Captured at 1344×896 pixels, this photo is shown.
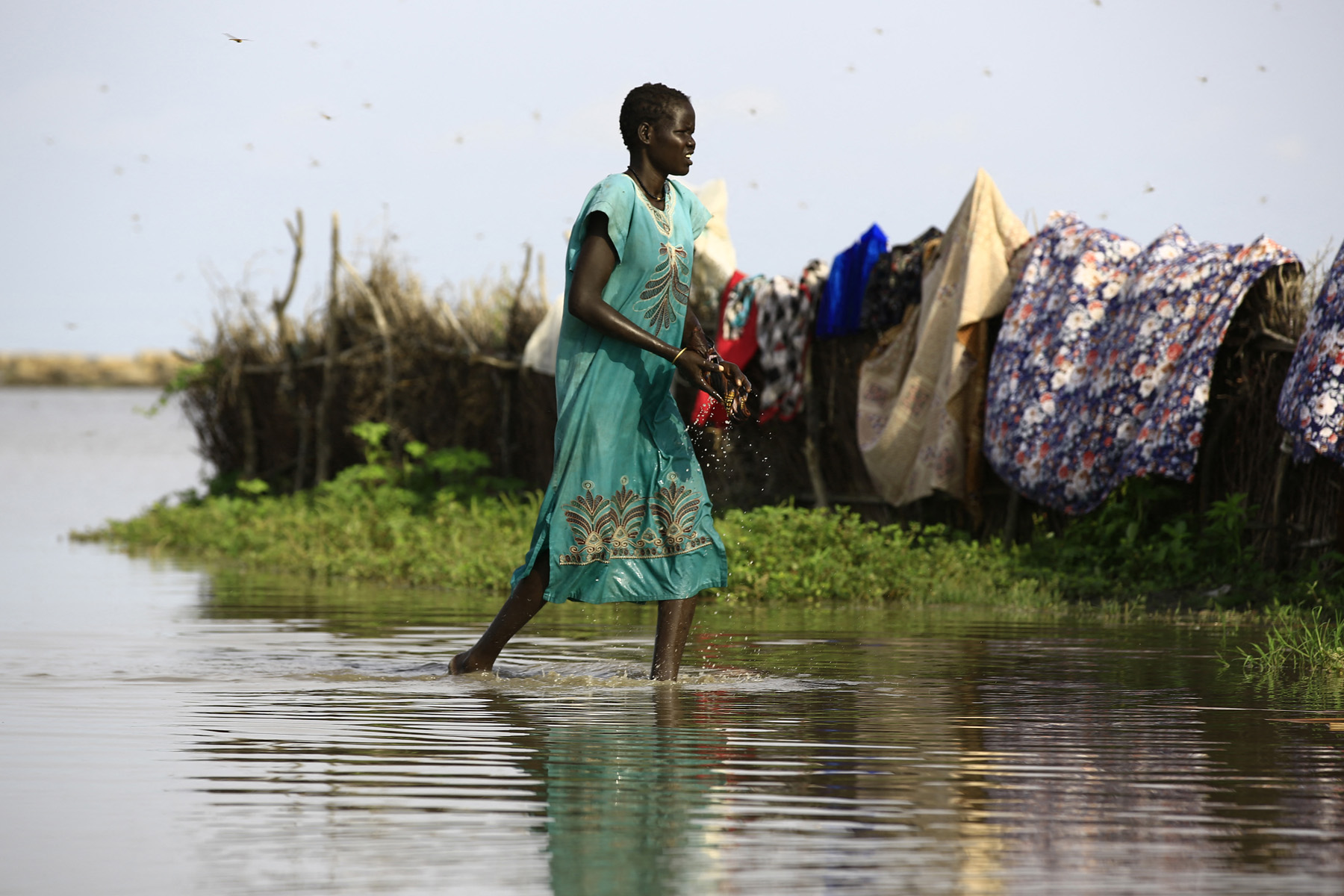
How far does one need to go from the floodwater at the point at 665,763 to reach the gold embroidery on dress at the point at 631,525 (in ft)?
1.44

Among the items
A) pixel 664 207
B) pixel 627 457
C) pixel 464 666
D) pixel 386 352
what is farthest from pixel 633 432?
pixel 386 352

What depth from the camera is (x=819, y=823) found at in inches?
138

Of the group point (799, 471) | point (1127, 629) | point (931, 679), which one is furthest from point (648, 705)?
point (799, 471)

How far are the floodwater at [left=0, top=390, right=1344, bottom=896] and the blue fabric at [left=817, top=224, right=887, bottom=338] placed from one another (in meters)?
3.63

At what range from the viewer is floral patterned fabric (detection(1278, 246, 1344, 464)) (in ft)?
25.3

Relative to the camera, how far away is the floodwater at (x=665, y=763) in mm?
3156

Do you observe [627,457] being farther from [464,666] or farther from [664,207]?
[464,666]

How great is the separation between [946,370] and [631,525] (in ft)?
16.4

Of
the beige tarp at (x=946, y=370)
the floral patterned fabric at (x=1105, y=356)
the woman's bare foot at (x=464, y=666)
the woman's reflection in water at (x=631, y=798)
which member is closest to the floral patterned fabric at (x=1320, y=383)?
the floral patterned fabric at (x=1105, y=356)

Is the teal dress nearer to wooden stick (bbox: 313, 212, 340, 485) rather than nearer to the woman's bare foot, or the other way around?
the woman's bare foot

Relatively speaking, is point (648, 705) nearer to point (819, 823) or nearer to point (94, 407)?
point (819, 823)

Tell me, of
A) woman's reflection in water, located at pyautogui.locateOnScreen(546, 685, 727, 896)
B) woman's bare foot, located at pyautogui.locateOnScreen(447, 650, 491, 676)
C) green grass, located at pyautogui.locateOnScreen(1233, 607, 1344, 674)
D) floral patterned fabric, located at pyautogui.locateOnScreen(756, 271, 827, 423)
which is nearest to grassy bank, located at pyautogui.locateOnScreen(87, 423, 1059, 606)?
floral patterned fabric, located at pyautogui.locateOnScreen(756, 271, 827, 423)

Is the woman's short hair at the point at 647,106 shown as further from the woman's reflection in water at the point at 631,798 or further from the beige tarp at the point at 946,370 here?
the beige tarp at the point at 946,370

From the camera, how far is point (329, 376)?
614 inches
